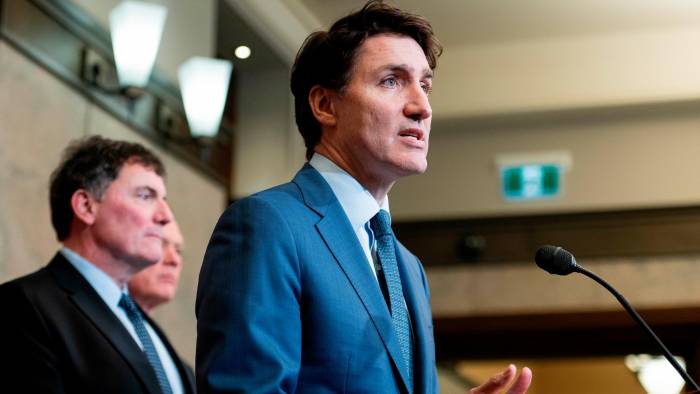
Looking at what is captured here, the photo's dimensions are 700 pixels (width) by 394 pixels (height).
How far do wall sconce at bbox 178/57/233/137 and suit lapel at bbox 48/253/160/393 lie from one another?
215 centimetres

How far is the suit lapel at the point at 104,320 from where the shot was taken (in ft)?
8.99

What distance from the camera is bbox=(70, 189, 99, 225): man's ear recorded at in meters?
3.18

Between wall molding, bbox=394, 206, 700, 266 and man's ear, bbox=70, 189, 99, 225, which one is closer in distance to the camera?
man's ear, bbox=70, 189, 99, 225

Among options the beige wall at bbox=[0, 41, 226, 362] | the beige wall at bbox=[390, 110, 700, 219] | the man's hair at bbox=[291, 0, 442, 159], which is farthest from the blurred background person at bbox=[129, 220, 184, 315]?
the beige wall at bbox=[390, 110, 700, 219]

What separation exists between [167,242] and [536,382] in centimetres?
859

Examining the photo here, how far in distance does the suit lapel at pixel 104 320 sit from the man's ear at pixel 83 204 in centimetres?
29

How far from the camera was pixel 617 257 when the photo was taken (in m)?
6.35

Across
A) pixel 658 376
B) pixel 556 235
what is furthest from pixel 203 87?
pixel 658 376

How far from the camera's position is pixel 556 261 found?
2057 millimetres

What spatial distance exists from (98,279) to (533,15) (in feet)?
13.1

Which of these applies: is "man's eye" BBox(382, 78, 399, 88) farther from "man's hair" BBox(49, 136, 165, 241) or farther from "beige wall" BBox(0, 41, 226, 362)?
"beige wall" BBox(0, 41, 226, 362)

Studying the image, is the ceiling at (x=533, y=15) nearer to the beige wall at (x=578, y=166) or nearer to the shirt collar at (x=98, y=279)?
the beige wall at (x=578, y=166)

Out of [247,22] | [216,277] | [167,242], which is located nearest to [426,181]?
[247,22]

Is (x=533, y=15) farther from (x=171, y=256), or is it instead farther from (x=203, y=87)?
(x=171, y=256)
